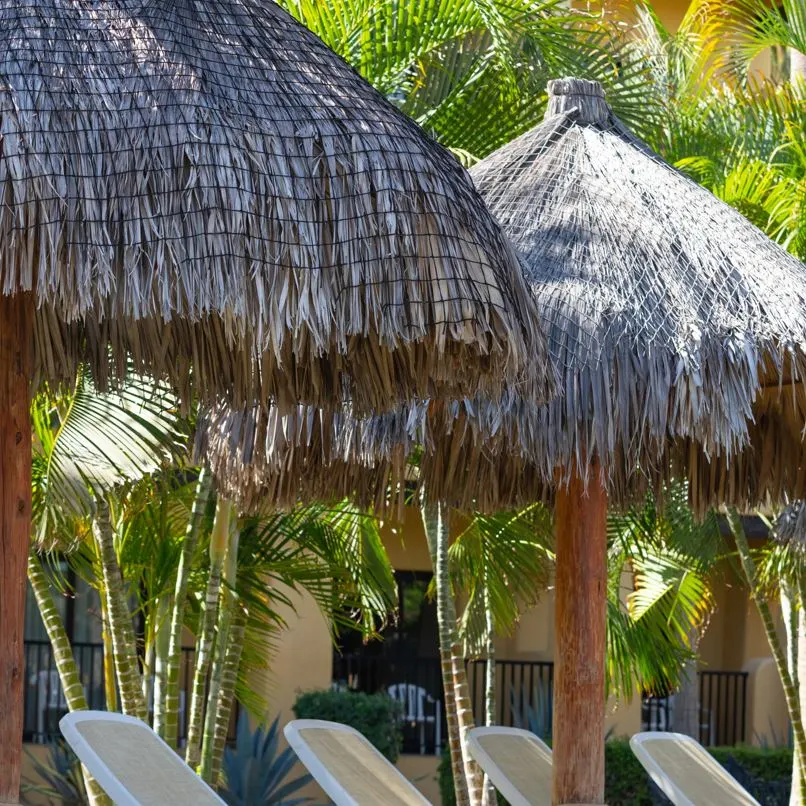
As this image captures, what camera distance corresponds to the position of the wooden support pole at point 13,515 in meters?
3.76

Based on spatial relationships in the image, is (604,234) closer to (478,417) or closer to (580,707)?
(478,417)

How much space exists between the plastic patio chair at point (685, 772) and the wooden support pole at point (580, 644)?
0.33 meters

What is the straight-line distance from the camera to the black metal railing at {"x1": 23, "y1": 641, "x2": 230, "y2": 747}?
1167cm

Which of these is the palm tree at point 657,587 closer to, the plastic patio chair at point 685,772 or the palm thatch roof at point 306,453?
the plastic patio chair at point 685,772

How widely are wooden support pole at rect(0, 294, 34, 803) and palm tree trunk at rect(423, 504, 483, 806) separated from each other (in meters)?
4.03

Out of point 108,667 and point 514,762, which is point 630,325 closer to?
point 514,762

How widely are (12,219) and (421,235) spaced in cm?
99

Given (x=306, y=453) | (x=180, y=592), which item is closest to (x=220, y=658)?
(x=180, y=592)

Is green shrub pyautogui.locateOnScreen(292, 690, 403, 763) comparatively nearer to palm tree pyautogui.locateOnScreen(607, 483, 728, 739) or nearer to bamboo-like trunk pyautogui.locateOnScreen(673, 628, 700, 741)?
palm tree pyautogui.locateOnScreen(607, 483, 728, 739)

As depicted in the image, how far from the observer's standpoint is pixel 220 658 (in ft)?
22.5

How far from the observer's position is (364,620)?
8906mm

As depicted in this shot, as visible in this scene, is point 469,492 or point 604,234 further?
point 469,492

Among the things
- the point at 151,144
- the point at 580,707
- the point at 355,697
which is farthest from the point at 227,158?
the point at 355,697

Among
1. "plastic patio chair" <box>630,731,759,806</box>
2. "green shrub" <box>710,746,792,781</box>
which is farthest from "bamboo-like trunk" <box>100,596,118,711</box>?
"green shrub" <box>710,746,792,781</box>
